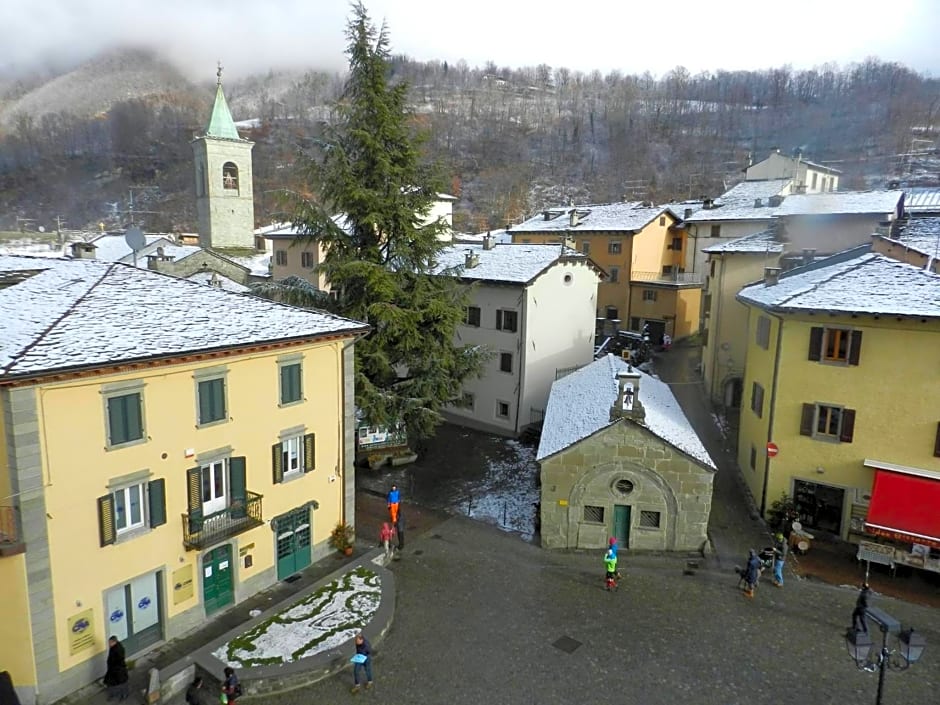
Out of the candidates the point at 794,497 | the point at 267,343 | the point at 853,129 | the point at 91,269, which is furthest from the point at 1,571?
the point at 853,129

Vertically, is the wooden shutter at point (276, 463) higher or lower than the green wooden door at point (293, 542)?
higher

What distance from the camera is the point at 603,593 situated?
18.4 meters

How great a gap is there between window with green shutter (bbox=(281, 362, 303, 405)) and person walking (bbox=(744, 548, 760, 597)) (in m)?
13.8

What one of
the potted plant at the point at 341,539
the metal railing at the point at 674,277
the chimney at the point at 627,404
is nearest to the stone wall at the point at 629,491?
the chimney at the point at 627,404

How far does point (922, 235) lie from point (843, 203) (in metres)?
14.2

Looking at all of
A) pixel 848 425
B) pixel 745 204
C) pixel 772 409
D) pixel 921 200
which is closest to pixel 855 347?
pixel 848 425

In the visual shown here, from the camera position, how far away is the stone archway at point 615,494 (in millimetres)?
20078

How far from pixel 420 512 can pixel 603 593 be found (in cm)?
803

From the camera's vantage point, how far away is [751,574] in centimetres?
1795

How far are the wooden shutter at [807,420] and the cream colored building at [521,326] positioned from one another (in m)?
13.4

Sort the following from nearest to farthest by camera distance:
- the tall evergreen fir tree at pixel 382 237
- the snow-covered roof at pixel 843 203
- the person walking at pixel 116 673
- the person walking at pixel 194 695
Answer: the person walking at pixel 194 695
the person walking at pixel 116 673
the tall evergreen fir tree at pixel 382 237
the snow-covered roof at pixel 843 203

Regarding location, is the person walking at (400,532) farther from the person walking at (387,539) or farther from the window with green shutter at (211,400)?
the window with green shutter at (211,400)

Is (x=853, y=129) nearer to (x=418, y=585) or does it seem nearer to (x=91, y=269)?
(x=418, y=585)

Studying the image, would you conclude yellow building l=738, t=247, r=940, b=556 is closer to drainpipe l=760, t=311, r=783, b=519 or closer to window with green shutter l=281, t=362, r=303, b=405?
drainpipe l=760, t=311, r=783, b=519
